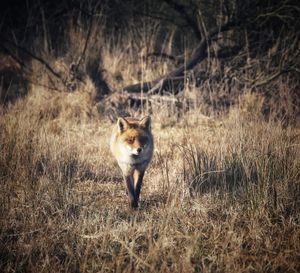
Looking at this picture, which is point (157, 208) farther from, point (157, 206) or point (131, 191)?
point (131, 191)

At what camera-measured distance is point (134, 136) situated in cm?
473

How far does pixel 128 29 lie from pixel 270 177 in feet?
25.6

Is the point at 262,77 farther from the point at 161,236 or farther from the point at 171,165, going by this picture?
the point at 161,236

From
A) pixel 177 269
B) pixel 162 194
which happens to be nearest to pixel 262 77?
pixel 162 194

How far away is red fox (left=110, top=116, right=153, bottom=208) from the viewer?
465 centimetres

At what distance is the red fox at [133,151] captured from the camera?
15.3 feet

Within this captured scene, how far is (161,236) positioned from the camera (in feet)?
11.6

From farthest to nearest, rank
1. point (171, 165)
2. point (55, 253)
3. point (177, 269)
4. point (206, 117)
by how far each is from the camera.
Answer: point (206, 117), point (171, 165), point (55, 253), point (177, 269)

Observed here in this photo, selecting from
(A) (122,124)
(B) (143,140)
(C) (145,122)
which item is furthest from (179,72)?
(B) (143,140)

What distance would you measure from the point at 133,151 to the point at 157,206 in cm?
69

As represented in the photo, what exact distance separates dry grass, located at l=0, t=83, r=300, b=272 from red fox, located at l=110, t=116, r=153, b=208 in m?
0.22

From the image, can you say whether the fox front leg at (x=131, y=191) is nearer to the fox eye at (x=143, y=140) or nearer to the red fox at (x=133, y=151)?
the red fox at (x=133, y=151)

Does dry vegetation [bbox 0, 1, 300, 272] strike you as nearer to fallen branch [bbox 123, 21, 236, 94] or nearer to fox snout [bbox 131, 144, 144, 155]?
fox snout [bbox 131, 144, 144, 155]

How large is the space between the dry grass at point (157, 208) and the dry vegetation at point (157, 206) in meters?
0.01
